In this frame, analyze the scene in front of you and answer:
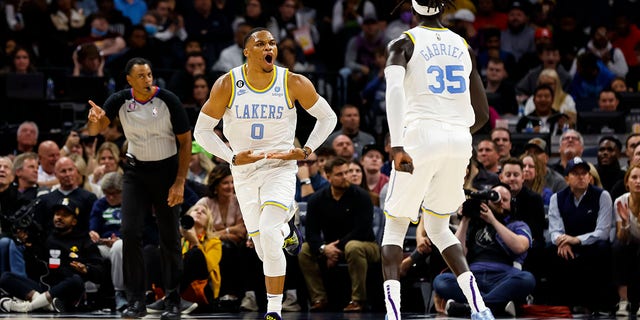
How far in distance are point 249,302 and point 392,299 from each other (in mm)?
4060

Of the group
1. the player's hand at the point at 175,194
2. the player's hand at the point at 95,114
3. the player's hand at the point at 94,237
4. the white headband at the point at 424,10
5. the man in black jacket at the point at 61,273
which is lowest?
the man in black jacket at the point at 61,273

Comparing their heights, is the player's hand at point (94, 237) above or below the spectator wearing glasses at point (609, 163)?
below

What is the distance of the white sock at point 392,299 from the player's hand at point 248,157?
146cm

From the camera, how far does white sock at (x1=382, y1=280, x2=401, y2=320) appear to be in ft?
24.7

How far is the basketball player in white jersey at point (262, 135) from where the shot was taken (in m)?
8.38

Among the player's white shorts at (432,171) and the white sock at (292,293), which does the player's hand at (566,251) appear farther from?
the player's white shorts at (432,171)

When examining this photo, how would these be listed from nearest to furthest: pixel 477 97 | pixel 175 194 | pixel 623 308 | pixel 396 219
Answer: pixel 396 219, pixel 477 97, pixel 175 194, pixel 623 308

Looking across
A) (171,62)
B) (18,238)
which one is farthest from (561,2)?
(18,238)

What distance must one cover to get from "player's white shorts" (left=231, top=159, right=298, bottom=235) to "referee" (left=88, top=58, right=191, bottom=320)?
138 cm

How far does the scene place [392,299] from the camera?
7562 millimetres

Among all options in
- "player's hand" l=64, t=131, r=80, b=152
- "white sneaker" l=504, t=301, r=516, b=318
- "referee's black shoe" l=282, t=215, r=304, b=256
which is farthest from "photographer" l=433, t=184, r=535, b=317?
"player's hand" l=64, t=131, r=80, b=152

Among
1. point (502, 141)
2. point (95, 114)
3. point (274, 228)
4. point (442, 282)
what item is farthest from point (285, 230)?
point (502, 141)

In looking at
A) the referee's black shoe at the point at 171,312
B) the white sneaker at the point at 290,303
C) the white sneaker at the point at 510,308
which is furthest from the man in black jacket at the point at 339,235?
the referee's black shoe at the point at 171,312

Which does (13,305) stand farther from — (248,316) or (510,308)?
(510,308)
